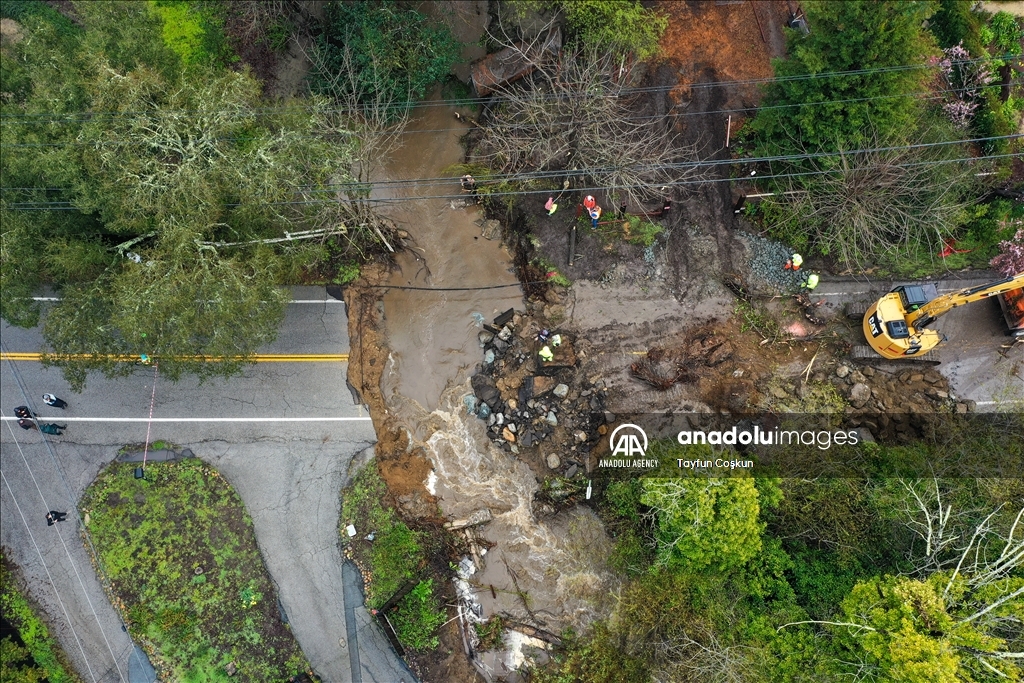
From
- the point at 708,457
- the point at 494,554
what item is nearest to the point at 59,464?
the point at 494,554

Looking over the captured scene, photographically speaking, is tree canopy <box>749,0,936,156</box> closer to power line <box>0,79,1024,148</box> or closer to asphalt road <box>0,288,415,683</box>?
power line <box>0,79,1024,148</box>

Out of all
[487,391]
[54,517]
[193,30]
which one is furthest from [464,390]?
[193,30]

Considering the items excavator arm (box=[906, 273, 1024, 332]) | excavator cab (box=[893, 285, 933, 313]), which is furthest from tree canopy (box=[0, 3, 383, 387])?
excavator arm (box=[906, 273, 1024, 332])

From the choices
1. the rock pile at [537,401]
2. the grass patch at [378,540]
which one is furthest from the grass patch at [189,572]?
the rock pile at [537,401]

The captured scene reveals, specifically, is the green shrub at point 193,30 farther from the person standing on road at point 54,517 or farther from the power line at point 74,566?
the person standing on road at point 54,517

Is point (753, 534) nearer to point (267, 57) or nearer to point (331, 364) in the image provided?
point (331, 364)

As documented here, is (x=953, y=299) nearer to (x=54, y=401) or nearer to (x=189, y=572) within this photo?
(x=189, y=572)
